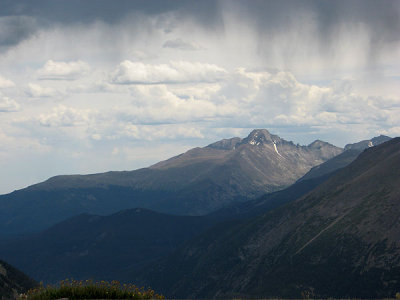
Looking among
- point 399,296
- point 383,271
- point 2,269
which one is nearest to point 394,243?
point 383,271

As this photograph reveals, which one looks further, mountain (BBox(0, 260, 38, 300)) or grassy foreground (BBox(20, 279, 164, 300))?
mountain (BBox(0, 260, 38, 300))

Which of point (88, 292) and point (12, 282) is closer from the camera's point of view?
point (88, 292)

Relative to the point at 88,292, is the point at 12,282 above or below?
below

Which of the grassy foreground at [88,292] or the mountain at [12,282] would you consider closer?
the grassy foreground at [88,292]

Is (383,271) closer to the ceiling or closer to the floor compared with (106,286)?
closer to the floor

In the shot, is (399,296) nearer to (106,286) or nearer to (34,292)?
(106,286)

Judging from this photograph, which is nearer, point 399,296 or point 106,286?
point 399,296

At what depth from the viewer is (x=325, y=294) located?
19700 centimetres

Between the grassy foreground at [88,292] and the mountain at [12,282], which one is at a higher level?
the grassy foreground at [88,292]

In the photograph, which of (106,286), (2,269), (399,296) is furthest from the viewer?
(2,269)

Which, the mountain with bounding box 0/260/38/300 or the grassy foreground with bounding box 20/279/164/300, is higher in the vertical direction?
the grassy foreground with bounding box 20/279/164/300

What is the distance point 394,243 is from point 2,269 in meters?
147

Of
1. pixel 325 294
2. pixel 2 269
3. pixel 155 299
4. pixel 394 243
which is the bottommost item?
pixel 325 294

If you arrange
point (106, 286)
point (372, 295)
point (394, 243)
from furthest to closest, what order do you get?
point (394, 243) → point (372, 295) → point (106, 286)
